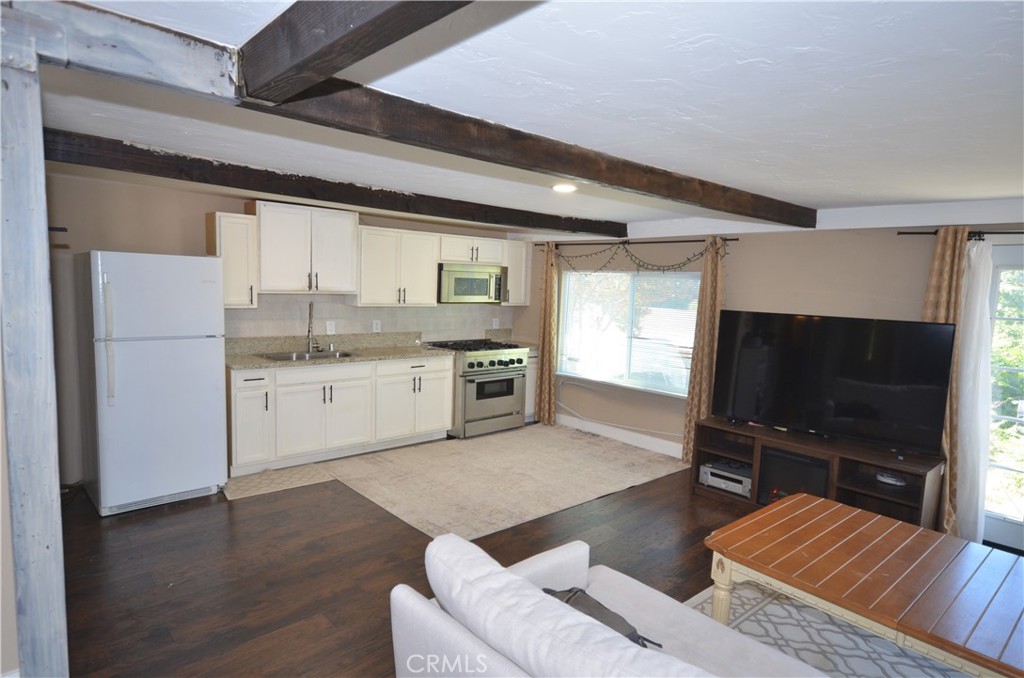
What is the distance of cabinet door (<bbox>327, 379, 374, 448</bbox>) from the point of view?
5.03 meters

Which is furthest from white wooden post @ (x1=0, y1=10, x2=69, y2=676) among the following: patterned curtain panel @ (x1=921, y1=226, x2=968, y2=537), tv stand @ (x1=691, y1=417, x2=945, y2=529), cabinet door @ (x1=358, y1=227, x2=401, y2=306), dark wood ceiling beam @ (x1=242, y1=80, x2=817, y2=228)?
patterned curtain panel @ (x1=921, y1=226, x2=968, y2=537)

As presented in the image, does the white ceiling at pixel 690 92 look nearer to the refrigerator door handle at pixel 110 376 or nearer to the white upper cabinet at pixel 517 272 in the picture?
the refrigerator door handle at pixel 110 376

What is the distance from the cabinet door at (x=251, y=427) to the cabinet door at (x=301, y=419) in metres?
0.09

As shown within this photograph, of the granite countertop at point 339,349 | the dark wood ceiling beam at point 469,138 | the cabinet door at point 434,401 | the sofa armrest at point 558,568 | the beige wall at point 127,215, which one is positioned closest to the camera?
the dark wood ceiling beam at point 469,138

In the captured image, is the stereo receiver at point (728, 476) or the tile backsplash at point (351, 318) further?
the tile backsplash at point (351, 318)

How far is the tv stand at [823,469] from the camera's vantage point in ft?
12.1

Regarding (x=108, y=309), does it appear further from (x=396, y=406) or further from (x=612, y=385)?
(x=612, y=385)

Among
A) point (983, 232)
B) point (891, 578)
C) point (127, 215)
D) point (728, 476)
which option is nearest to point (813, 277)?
point (983, 232)

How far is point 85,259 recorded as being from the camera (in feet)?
12.2

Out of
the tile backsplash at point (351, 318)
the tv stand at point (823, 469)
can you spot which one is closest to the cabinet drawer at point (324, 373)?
the tile backsplash at point (351, 318)

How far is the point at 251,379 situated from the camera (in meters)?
4.54

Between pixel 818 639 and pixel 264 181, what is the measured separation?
3.93 m

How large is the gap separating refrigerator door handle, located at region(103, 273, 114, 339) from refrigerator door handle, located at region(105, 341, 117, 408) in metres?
0.07

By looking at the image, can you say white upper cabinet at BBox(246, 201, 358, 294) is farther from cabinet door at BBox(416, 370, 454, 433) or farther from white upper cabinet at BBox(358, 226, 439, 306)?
cabinet door at BBox(416, 370, 454, 433)
